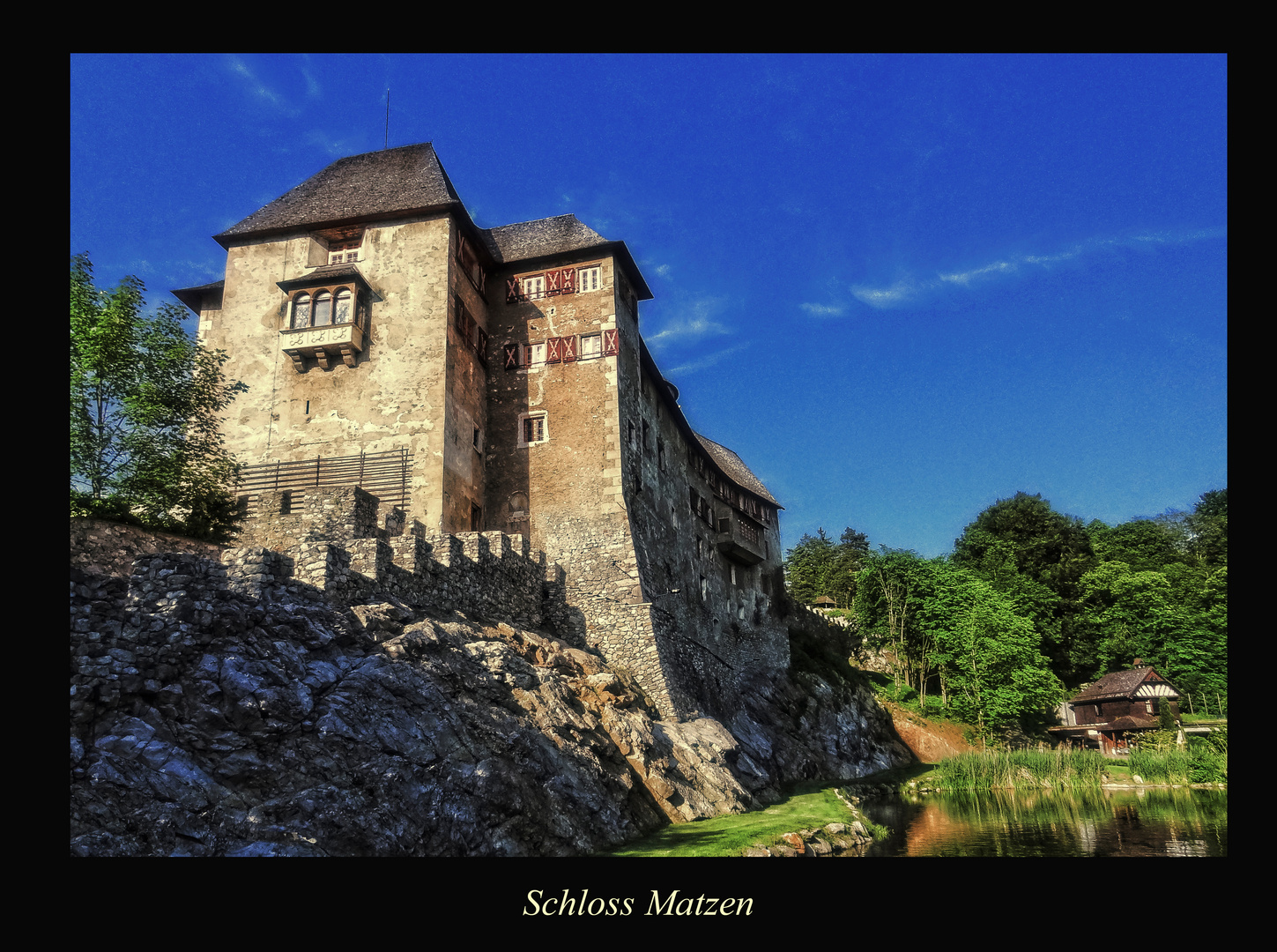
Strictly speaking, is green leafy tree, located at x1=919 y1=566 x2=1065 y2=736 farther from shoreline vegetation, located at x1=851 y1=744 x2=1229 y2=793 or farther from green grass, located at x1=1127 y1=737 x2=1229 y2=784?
green grass, located at x1=1127 y1=737 x2=1229 y2=784

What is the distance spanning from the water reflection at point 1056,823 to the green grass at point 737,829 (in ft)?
4.89

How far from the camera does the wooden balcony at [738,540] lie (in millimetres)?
44719

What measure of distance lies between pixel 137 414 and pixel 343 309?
8.63 m

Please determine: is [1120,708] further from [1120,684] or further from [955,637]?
[955,637]

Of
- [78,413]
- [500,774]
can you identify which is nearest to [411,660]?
[500,774]

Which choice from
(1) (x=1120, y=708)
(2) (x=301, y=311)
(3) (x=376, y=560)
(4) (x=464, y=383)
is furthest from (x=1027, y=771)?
(2) (x=301, y=311)

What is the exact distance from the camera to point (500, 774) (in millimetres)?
13234

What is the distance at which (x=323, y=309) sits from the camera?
1172 inches

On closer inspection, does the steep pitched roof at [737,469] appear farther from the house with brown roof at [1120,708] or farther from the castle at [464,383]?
the house with brown roof at [1120,708]
